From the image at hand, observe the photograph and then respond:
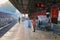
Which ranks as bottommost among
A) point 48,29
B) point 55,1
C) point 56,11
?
point 48,29

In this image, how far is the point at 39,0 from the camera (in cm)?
1582

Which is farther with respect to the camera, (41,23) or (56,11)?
(41,23)

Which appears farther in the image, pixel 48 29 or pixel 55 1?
pixel 48 29

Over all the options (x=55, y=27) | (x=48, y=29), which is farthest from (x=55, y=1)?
(x=48, y=29)

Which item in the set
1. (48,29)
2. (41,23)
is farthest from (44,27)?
(41,23)

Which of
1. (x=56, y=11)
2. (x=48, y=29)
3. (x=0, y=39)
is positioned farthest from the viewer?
(x=48, y=29)

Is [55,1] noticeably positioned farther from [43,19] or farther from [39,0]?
[43,19]

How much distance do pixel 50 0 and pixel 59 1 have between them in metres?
1.00

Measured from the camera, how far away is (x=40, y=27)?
819 inches

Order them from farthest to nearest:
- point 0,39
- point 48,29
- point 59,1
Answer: point 48,29 < point 59,1 < point 0,39

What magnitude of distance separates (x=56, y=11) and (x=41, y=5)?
1.66m

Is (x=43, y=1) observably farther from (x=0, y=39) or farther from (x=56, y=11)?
(x=0, y=39)

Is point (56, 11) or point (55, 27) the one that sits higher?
point (56, 11)

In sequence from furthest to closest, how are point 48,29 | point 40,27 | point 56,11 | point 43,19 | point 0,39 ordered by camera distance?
point 43,19 < point 40,27 < point 48,29 < point 56,11 < point 0,39
